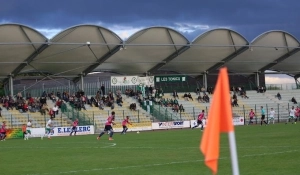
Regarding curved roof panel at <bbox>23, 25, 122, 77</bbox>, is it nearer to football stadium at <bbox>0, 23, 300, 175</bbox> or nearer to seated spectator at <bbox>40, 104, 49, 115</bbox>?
football stadium at <bbox>0, 23, 300, 175</bbox>

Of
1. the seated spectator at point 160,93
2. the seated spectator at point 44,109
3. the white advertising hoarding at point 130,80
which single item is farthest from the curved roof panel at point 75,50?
the seated spectator at point 160,93

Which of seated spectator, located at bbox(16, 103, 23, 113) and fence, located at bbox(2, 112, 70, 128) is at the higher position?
seated spectator, located at bbox(16, 103, 23, 113)

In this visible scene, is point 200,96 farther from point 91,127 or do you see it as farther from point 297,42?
point 91,127

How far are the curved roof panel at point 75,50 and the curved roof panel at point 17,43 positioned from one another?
119 cm

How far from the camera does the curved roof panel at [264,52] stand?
63.9 meters

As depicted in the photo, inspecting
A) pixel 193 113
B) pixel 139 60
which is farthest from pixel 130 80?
pixel 193 113

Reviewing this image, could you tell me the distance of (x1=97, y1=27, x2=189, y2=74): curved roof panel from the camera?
56.9 metres

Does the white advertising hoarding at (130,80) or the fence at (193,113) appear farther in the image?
the white advertising hoarding at (130,80)

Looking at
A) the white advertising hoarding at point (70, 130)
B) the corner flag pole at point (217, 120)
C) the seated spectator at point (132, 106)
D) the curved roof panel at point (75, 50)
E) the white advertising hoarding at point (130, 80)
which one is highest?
the curved roof panel at point (75, 50)

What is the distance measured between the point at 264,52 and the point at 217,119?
63.4 m

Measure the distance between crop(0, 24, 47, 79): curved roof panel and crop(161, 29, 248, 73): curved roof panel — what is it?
1576cm

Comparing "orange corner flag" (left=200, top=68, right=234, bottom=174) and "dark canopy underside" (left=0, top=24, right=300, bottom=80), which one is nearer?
"orange corner flag" (left=200, top=68, right=234, bottom=174)

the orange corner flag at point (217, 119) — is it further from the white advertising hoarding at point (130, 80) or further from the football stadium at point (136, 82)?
the white advertising hoarding at point (130, 80)

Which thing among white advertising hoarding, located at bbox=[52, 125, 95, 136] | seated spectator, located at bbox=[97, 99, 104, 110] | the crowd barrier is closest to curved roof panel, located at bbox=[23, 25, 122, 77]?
seated spectator, located at bbox=[97, 99, 104, 110]
